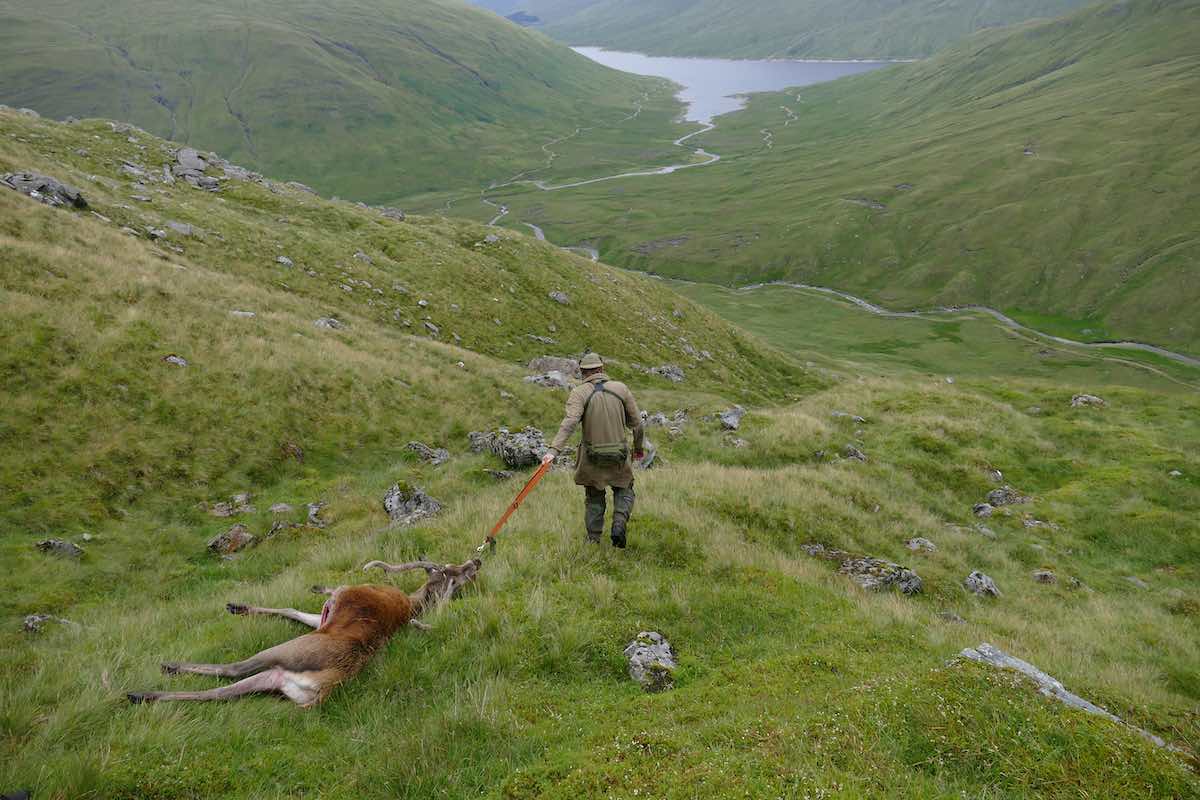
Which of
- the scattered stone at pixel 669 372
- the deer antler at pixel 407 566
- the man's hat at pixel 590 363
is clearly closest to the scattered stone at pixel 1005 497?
the man's hat at pixel 590 363

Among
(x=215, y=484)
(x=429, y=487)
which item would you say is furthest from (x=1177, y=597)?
(x=215, y=484)

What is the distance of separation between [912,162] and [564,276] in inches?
7250

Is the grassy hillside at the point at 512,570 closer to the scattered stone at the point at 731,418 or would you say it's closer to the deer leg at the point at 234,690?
the deer leg at the point at 234,690

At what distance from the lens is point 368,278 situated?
123 feet

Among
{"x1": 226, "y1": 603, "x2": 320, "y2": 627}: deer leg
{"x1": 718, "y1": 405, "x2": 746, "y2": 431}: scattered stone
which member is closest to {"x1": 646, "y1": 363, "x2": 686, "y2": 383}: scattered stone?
{"x1": 718, "y1": 405, "x2": 746, "y2": 431}: scattered stone

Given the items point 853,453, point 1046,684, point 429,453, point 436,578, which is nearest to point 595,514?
point 436,578

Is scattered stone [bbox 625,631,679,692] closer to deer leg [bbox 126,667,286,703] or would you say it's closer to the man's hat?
deer leg [bbox 126,667,286,703]

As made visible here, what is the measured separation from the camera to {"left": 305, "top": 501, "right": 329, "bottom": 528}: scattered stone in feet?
46.8

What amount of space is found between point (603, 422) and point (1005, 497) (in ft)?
61.8

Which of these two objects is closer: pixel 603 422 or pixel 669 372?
pixel 603 422

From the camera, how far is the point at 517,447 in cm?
1917

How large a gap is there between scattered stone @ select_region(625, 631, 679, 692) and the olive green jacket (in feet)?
A: 10.6

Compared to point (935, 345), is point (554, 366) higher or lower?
higher

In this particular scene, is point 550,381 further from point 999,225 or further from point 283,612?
point 999,225
